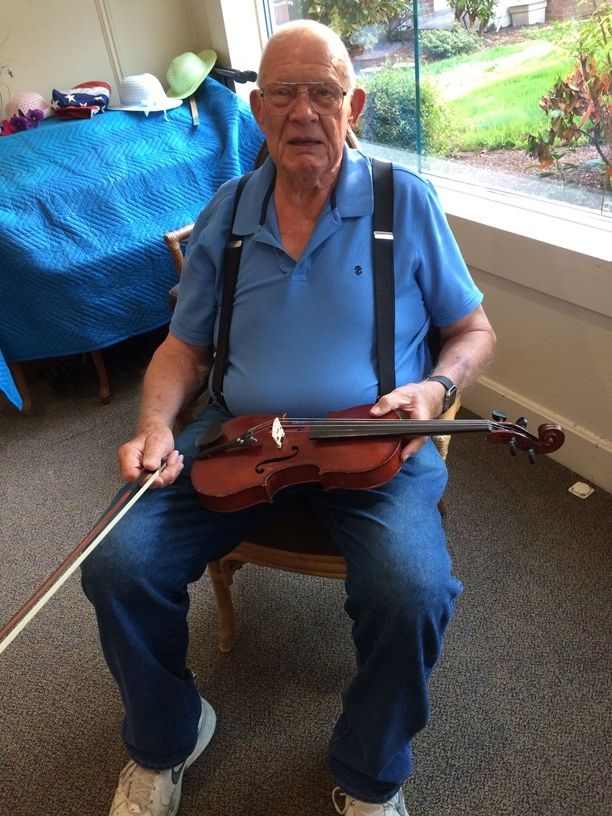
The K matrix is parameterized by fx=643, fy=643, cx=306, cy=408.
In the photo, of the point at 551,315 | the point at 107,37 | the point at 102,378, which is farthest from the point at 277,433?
the point at 107,37

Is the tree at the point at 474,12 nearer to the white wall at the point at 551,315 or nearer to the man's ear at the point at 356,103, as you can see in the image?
the white wall at the point at 551,315

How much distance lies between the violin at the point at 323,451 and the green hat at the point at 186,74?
6.16 feet

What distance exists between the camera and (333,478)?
1.01 m

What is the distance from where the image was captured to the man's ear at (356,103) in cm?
125

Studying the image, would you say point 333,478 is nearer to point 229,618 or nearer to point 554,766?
point 229,618

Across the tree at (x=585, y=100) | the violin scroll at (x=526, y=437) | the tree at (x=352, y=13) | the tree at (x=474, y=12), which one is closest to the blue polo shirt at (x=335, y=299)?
the violin scroll at (x=526, y=437)

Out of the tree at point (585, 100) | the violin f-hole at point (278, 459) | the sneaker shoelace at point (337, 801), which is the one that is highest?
the tree at point (585, 100)

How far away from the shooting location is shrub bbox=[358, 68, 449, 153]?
6.55 feet

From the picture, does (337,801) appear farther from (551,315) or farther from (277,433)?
(551,315)

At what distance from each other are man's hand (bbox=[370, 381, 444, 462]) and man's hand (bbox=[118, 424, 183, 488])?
0.37m

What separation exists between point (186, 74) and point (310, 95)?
155 centimetres

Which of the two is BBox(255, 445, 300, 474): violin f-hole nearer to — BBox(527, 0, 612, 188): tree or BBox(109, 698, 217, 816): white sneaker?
BBox(109, 698, 217, 816): white sneaker

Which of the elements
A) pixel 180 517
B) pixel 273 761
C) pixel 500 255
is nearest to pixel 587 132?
pixel 500 255

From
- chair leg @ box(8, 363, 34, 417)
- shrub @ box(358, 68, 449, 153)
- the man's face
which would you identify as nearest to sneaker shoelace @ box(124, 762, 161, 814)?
the man's face
